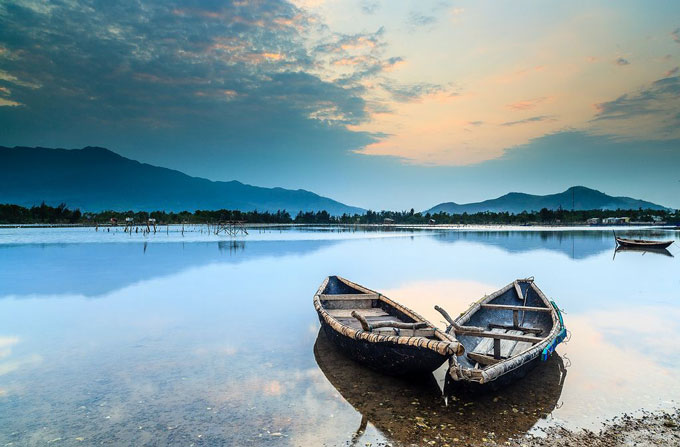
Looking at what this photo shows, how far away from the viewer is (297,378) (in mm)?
8344

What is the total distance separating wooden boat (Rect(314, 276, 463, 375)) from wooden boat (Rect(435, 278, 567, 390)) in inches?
15.7

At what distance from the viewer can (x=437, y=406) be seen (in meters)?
6.84

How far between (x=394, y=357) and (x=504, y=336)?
225cm

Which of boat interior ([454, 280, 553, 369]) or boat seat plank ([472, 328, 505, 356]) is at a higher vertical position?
boat interior ([454, 280, 553, 369])

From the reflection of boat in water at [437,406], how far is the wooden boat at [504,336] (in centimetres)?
34

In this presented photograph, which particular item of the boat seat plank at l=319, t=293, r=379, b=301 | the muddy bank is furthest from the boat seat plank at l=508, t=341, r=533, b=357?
the boat seat plank at l=319, t=293, r=379, b=301

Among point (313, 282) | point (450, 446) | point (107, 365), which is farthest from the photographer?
point (313, 282)

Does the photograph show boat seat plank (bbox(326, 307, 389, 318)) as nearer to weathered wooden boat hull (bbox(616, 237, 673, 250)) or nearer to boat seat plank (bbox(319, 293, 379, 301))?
boat seat plank (bbox(319, 293, 379, 301))

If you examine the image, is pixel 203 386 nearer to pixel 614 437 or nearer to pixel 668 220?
pixel 614 437

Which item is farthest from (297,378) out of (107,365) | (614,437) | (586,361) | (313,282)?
(313,282)

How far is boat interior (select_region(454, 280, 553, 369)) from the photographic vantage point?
7998 millimetres

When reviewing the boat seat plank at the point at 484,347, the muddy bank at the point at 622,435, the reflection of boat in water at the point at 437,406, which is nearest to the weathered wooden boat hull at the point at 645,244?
the boat seat plank at the point at 484,347

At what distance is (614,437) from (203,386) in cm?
665

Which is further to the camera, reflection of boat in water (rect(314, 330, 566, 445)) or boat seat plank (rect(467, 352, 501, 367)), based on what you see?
boat seat plank (rect(467, 352, 501, 367))
